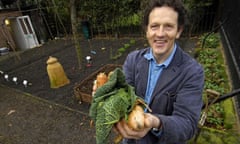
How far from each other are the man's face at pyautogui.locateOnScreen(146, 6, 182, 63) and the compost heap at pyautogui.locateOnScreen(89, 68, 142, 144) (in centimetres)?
37

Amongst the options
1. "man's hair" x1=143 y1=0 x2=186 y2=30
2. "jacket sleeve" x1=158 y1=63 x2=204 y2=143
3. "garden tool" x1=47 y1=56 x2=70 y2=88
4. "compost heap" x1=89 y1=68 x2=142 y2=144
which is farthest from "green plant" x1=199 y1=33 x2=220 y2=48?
"compost heap" x1=89 y1=68 x2=142 y2=144

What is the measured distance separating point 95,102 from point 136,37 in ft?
26.9

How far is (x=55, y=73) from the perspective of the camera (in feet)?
16.2

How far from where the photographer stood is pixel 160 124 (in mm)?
1011

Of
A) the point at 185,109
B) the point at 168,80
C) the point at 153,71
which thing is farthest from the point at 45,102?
the point at 185,109

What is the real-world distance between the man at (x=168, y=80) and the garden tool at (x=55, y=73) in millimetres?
3935

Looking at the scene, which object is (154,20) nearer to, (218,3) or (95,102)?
(95,102)

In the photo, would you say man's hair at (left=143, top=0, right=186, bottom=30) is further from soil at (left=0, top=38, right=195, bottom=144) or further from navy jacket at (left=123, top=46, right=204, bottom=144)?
soil at (left=0, top=38, right=195, bottom=144)

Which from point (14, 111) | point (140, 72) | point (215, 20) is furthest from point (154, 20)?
point (215, 20)

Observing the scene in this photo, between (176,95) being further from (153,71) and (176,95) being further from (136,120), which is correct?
(136,120)

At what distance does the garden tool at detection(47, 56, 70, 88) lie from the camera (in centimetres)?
482

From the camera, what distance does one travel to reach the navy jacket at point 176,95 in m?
1.05

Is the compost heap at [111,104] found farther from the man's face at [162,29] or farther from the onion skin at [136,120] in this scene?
the man's face at [162,29]

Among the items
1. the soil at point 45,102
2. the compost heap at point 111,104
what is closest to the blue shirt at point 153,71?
the compost heap at point 111,104
